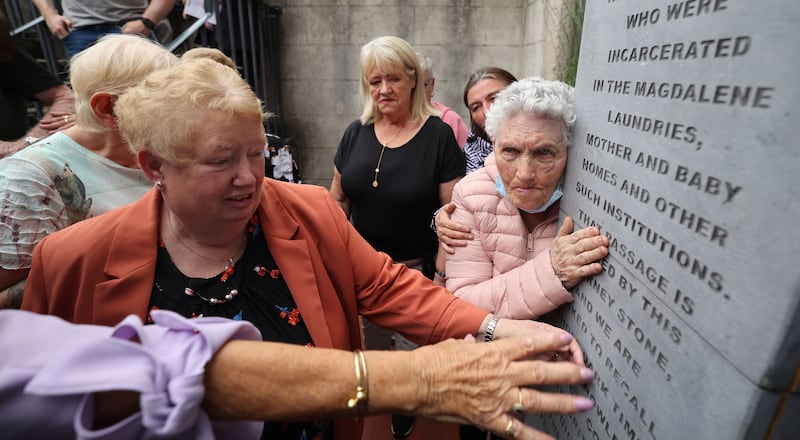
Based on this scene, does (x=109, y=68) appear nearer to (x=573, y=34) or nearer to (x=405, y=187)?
(x=405, y=187)

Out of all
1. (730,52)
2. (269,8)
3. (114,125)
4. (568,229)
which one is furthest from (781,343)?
(269,8)

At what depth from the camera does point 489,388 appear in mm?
1017

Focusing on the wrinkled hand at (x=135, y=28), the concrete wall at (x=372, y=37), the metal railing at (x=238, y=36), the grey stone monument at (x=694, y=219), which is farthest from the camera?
the concrete wall at (x=372, y=37)

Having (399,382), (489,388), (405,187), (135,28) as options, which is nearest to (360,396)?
(399,382)

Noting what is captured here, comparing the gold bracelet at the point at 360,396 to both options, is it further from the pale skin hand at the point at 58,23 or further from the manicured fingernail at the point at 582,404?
the pale skin hand at the point at 58,23

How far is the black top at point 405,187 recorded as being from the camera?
2793mm

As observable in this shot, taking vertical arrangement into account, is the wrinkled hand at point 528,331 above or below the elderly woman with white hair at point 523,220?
below

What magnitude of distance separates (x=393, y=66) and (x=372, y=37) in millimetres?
3025

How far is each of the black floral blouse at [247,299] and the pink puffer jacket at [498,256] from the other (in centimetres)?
70

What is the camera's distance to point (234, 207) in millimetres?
1377

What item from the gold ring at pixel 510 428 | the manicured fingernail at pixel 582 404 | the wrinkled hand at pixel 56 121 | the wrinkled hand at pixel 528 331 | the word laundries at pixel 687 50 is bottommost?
the wrinkled hand at pixel 528 331

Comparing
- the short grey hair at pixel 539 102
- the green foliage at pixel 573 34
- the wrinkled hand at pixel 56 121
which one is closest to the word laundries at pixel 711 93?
the short grey hair at pixel 539 102

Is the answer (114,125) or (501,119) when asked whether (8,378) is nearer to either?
(114,125)

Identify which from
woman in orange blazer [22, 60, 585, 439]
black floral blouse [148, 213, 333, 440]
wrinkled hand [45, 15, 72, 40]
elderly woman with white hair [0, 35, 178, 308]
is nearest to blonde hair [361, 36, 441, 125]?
elderly woman with white hair [0, 35, 178, 308]
